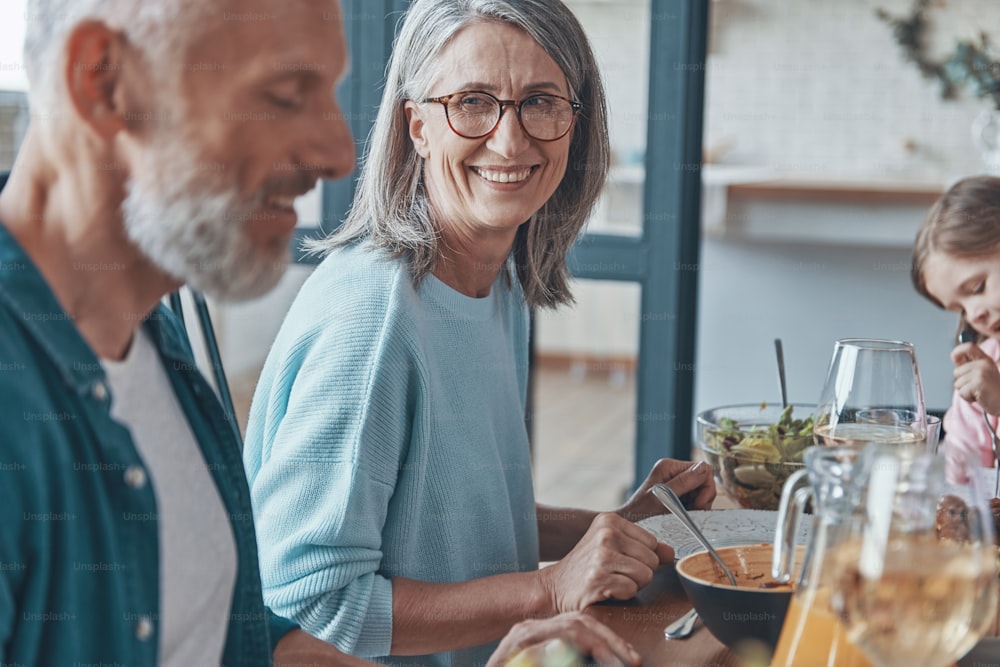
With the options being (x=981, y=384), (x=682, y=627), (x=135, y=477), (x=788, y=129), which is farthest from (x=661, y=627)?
(x=788, y=129)

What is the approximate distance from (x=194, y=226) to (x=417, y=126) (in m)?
0.65

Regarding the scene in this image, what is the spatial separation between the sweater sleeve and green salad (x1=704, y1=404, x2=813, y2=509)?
0.42m

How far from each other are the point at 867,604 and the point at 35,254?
0.61 metres

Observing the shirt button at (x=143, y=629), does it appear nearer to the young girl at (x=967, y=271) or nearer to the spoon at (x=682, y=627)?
the spoon at (x=682, y=627)

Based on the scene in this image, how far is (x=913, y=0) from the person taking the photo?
5.76 metres

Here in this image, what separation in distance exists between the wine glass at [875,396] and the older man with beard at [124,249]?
1.27 feet

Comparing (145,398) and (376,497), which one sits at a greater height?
(145,398)

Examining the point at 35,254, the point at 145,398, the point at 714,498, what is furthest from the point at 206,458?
the point at 714,498

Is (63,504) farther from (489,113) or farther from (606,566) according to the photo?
(489,113)

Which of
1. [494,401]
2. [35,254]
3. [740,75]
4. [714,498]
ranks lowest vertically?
[714,498]

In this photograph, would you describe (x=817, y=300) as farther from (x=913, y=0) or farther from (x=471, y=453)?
(x=471, y=453)

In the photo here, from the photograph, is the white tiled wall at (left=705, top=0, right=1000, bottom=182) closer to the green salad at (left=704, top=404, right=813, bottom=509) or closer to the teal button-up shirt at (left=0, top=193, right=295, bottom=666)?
the green salad at (left=704, top=404, right=813, bottom=509)

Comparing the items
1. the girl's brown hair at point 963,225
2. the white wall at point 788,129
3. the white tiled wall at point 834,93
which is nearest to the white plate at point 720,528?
the girl's brown hair at point 963,225

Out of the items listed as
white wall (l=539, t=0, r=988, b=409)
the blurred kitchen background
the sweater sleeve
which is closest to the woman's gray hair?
the sweater sleeve
